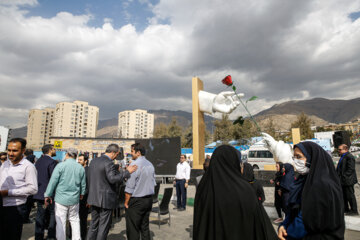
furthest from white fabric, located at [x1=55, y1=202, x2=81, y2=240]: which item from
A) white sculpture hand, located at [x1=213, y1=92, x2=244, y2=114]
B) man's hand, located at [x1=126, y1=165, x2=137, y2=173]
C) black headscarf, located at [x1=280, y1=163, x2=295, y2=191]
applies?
white sculpture hand, located at [x1=213, y1=92, x2=244, y2=114]

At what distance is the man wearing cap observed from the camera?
3604 millimetres

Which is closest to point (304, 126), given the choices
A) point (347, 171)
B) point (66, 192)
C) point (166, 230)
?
point (347, 171)

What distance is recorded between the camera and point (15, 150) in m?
2.88

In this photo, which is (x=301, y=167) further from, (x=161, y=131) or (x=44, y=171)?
(x=161, y=131)

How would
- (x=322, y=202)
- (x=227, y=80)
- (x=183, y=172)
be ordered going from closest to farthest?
1. (x=322, y=202)
2. (x=183, y=172)
3. (x=227, y=80)

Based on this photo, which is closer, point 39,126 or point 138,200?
point 138,200

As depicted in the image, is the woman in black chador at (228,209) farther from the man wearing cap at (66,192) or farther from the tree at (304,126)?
the tree at (304,126)

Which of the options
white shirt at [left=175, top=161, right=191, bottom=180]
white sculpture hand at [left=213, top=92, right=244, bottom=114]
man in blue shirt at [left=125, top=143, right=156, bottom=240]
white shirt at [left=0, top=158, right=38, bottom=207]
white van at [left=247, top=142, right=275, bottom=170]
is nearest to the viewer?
white shirt at [left=0, top=158, right=38, bottom=207]

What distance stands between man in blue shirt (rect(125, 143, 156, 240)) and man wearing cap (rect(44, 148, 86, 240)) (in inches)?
37.7

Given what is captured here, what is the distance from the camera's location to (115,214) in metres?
6.03

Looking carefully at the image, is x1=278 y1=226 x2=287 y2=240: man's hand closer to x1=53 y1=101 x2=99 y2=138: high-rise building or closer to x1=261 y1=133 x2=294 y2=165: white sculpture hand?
x1=261 y1=133 x2=294 y2=165: white sculpture hand

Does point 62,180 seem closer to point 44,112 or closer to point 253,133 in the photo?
point 253,133

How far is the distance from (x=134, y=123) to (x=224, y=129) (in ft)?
353

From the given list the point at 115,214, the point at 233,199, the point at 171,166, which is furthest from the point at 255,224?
the point at 171,166
